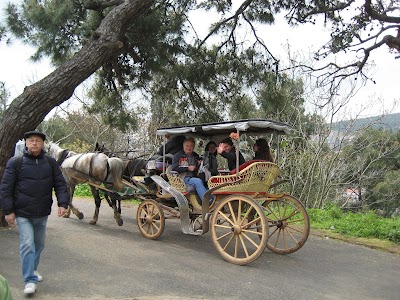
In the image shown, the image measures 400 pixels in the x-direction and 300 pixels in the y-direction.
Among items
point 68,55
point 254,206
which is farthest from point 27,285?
point 68,55

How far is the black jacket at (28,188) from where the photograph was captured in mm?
4695

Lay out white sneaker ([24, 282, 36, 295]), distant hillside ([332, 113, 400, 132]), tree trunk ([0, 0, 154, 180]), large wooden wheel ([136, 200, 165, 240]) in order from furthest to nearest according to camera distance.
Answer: distant hillside ([332, 113, 400, 132])
large wooden wheel ([136, 200, 165, 240])
tree trunk ([0, 0, 154, 180])
white sneaker ([24, 282, 36, 295])

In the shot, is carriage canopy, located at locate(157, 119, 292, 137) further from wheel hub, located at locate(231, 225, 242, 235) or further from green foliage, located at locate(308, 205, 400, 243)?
green foliage, located at locate(308, 205, 400, 243)

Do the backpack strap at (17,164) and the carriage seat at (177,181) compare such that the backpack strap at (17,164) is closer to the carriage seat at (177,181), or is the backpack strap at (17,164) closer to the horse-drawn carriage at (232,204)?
the horse-drawn carriage at (232,204)

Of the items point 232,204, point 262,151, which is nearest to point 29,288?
point 232,204

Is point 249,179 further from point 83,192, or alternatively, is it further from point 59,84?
point 83,192

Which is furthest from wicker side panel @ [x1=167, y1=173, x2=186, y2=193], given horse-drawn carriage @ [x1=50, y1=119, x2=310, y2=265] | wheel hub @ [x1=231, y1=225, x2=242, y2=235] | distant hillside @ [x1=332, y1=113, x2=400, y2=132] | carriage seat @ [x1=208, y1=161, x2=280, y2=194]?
distant hillside @ [x1=332, y1=113, x2=400, y2=132]

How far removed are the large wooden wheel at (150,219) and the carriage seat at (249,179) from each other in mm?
1471

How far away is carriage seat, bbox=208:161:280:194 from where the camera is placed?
657 centimetres

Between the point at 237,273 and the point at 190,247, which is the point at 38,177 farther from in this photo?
the point at 190,247

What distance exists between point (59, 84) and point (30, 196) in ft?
10.9

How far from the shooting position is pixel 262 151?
7.60m

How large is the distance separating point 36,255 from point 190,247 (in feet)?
10.2

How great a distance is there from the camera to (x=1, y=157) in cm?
739
